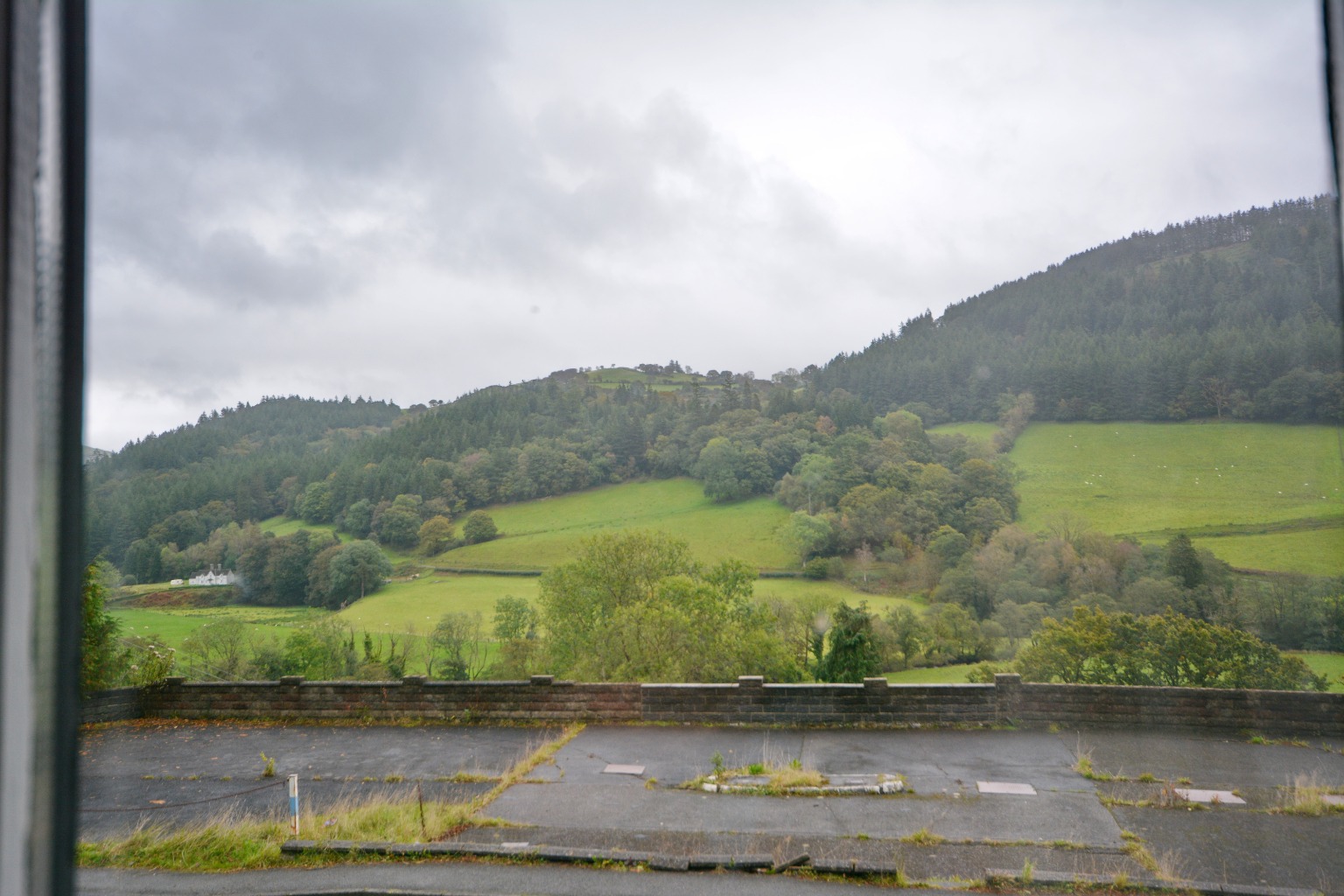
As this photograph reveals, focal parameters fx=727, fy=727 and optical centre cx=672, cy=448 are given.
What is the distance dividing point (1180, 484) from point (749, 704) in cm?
2760

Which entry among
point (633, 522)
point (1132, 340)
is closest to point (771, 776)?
point (633, 522)

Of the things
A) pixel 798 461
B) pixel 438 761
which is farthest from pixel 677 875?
pixel 798 461

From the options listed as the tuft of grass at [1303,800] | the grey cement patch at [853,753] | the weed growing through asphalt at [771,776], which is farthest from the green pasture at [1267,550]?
the weed growing through asphalt at [771,776]

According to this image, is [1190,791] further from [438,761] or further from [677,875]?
[438,761]

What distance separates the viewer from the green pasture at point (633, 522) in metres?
31.3

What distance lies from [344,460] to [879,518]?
2347 cm

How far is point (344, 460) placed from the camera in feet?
103

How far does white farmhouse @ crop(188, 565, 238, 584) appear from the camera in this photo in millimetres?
20609

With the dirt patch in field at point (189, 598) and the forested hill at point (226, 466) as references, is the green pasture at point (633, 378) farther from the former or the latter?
the dirt patch in field at point (189, 598)

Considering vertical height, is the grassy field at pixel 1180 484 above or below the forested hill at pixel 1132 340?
below

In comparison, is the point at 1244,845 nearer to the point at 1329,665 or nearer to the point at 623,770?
the point at 623,770

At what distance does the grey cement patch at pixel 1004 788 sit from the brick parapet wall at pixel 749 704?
234 centimetres

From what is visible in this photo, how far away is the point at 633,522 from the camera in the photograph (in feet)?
106

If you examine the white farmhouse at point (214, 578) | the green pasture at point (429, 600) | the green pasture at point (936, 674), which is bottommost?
the green pasture at point (936, 674)
